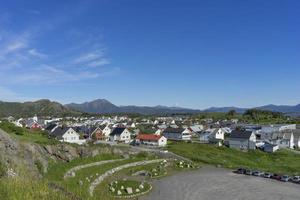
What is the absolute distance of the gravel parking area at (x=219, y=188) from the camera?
37.0 metres

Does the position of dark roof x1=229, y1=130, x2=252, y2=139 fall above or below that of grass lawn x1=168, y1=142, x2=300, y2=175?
above

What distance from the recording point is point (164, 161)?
57750 millimetres

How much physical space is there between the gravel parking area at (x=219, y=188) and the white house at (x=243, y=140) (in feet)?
121

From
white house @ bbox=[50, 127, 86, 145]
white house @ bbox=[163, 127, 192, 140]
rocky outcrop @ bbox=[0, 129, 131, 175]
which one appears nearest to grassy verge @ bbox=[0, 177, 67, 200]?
rocky outcrop @ bbox=[0, 129, 131, 175]

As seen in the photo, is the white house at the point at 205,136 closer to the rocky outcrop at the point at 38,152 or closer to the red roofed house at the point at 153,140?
the red roofed house at the point at 153,140

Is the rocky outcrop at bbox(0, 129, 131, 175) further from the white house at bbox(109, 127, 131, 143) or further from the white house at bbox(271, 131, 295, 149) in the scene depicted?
the white house at bbox(271, 131, 295, 149)

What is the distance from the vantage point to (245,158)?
70250 millimetres

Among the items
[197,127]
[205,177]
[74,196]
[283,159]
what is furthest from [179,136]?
[74,196]

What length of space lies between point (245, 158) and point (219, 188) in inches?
1228

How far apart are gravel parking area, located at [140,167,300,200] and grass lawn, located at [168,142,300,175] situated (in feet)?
34.3

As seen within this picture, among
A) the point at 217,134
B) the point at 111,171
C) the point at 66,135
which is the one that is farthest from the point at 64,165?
the point at 217,134

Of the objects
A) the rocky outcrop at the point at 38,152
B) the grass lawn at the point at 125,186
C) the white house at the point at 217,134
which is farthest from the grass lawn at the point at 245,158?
the grass lawn at the point at 125,186

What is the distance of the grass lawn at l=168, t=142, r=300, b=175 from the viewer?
196ft

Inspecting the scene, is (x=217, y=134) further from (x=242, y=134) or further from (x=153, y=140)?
(x=153, y=140)
